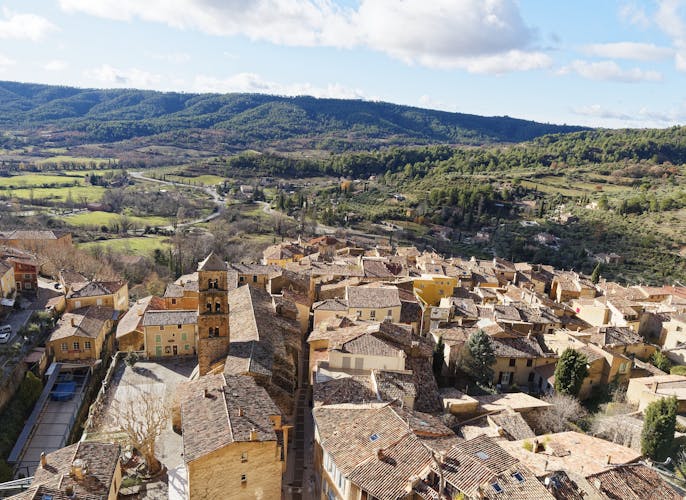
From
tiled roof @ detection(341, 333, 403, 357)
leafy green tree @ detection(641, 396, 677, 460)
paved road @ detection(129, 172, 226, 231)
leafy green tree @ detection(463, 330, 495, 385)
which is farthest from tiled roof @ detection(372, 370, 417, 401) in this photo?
paved road @ detection(129, 172, 226, 231)

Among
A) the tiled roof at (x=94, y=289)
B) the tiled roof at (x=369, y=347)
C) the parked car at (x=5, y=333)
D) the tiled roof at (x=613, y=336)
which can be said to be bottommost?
the parked car at (x=5, y=333)

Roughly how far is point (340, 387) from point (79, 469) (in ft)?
43.5

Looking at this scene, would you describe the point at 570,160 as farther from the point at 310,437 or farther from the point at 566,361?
the point at 310,437

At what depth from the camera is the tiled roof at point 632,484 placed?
69.6 ft

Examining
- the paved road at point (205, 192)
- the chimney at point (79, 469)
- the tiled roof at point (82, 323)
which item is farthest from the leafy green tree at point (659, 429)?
the paved road at point (205, 192)

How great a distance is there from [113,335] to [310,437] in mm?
27311

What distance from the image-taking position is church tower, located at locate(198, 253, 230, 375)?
1219 inches

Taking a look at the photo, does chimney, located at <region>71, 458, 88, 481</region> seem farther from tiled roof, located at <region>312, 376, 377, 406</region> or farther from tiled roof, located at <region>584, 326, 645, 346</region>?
tiled roof, located at <region>584, 326, 645, 346</region>

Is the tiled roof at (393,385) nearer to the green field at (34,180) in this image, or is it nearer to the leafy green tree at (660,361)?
the leafy green tree at (660,361)

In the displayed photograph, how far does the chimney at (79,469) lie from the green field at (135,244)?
60658mm

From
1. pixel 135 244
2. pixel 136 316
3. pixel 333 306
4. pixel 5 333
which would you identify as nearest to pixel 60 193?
pixel 135 244

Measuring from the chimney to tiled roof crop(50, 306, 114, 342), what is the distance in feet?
72.5

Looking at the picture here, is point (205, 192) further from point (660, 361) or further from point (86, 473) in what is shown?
point (86, 473)

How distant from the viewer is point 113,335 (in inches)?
1845
